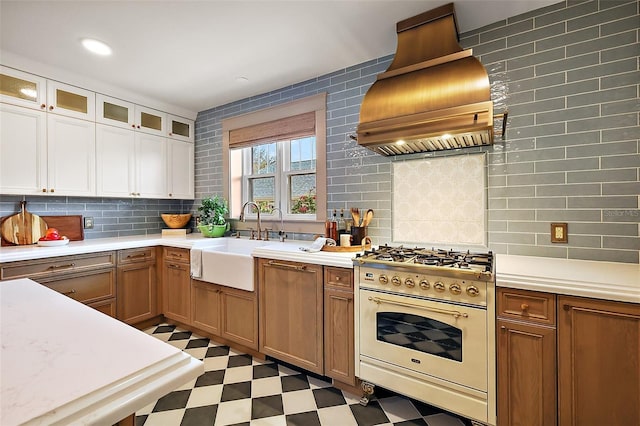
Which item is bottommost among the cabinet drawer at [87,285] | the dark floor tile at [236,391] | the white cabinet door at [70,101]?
the dark floor tile at [236,391]

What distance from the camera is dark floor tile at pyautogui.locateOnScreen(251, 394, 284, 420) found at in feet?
6.00

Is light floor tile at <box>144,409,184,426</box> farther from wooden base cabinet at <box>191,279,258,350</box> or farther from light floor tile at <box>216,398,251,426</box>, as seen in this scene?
wooden base cabinet at <box>191,279,258,350</box>

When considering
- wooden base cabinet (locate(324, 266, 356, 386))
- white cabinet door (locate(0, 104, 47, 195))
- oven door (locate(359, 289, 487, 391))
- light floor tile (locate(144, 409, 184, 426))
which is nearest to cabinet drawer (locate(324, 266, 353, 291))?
wooden base cabinet (locate(324, 266, 356, 386))

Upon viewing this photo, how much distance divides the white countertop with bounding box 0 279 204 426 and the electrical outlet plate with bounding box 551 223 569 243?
6.89 ft

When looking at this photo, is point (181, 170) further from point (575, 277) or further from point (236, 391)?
point (575, 277)

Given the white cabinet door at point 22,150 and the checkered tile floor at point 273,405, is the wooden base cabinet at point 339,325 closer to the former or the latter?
the checkered tile floor at point 273,405

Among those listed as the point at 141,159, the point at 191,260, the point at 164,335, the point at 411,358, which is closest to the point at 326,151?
the point at 191,260

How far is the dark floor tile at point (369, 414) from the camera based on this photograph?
5.79 ft

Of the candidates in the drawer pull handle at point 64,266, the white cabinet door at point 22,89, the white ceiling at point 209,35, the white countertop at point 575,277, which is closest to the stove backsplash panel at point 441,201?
the white countertop at point 575,277

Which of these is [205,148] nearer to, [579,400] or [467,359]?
[467,359]

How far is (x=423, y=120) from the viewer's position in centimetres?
174

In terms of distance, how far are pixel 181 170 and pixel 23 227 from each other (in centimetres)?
153

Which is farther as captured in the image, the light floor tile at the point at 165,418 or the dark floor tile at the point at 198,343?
the dark floor tile at the point at 198,343

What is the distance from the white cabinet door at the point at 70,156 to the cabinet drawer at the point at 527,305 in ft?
11.4
